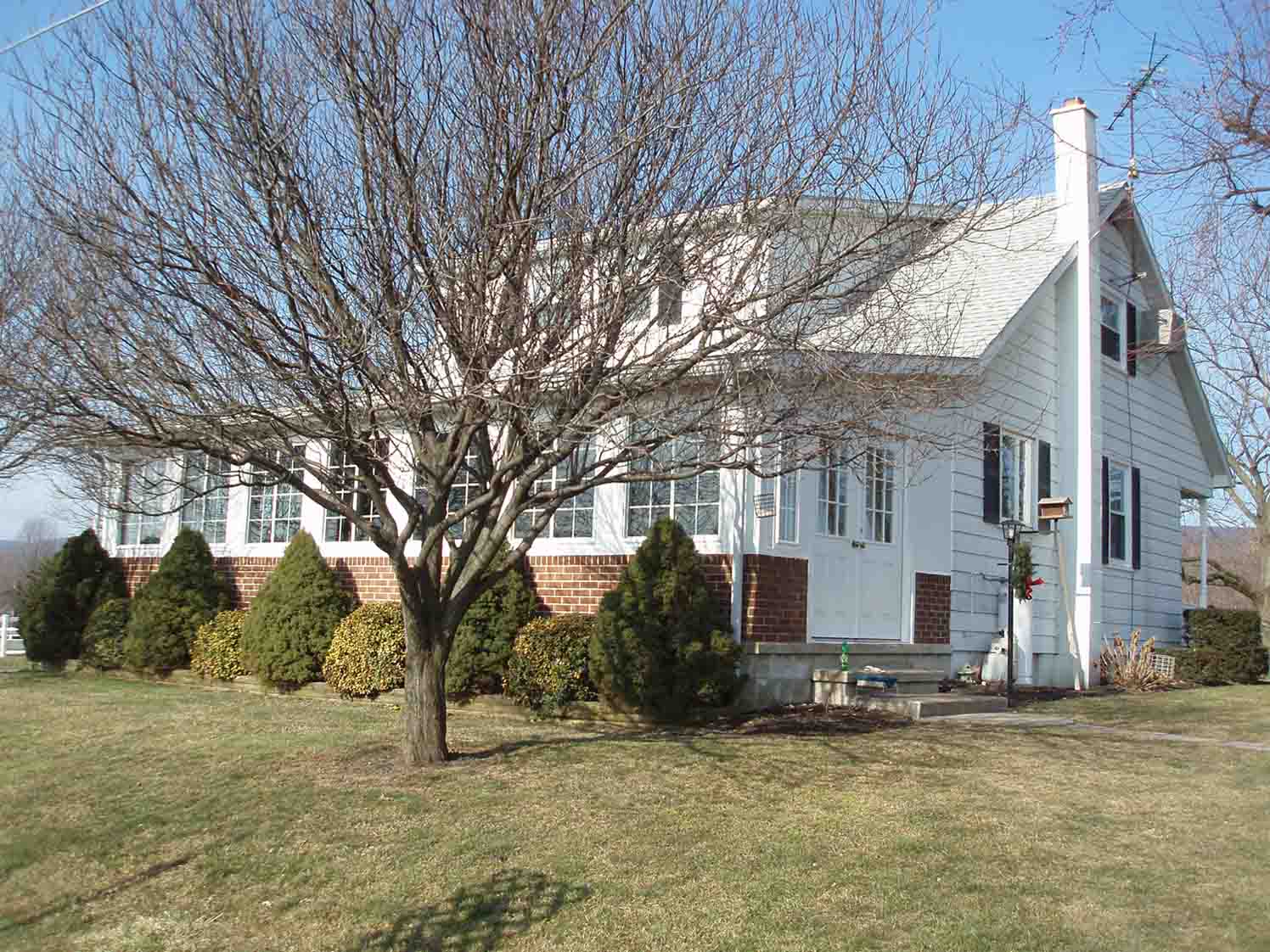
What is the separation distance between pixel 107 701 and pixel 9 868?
17.1 ft

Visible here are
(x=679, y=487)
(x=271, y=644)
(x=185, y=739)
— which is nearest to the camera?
(x=185, y=739)

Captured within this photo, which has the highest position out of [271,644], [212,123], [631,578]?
[212,123]

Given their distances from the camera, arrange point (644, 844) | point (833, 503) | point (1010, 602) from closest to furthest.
A: 1. point (644, 844)
2. point (1010, 602)
3. point (833, 503)

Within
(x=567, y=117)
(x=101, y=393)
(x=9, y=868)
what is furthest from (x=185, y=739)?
(x=567, y=117)

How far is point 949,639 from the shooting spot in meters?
13.2

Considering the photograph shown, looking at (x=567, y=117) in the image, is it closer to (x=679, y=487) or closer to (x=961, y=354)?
(x=679, y=487)

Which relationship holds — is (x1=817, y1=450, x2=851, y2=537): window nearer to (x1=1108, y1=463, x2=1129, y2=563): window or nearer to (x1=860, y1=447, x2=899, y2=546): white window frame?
(x1=860, y1=447, x2=899, y2=546): white window frame

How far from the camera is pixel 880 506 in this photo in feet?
41.7

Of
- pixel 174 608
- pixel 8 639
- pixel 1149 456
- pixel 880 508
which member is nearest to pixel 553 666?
pixel 880 508

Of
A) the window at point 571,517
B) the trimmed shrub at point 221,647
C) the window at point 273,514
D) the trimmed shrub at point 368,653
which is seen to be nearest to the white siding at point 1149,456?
the window at point 571,517

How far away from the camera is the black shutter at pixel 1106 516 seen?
15672mm

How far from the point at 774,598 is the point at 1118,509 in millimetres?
7454

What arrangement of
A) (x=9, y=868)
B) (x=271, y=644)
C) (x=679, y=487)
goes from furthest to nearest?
(x=271, y=644) < (x=679, y=487) < (x=9, y=868)

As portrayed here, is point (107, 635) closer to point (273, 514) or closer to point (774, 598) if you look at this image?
point (273, 514)
